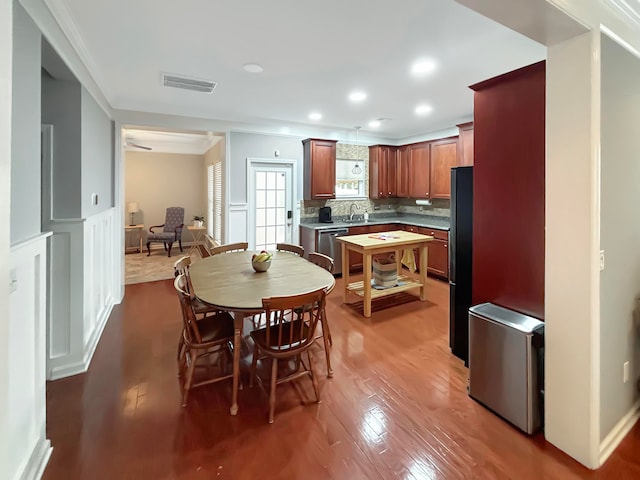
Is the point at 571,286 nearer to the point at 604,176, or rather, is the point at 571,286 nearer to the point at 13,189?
the point at 604,176

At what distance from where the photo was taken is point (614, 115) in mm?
1737

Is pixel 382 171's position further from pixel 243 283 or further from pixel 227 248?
pixel 243 283

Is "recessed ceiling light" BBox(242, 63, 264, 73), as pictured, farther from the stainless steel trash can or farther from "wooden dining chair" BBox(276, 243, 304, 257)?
the stainless steel trash can

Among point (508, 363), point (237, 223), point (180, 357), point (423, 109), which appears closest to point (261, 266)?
point (180, 357)

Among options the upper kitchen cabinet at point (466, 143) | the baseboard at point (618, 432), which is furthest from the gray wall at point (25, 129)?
the upper kitchen cabinet at point (466, 143)

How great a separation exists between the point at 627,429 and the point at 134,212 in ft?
29.5

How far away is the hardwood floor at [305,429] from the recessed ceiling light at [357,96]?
2.90m

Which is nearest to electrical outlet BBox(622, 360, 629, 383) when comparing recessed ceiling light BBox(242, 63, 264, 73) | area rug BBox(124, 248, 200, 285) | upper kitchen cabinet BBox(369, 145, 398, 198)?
recessed ceiling light BBox(242, 63, 264, 73)

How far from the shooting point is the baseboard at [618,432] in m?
1.75

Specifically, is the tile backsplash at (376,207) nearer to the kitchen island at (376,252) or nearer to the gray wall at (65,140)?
the kitchen island at (376,252)

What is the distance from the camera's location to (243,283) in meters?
2.51

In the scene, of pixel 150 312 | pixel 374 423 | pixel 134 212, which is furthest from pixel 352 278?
pixel 134 212

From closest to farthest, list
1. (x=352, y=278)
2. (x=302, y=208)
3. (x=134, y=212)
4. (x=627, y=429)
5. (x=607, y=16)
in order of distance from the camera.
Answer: (x=607, y=16) < (x=627, y=429) < (x=352, y=278) < (x=302, y=208) < (x=134, y=212)

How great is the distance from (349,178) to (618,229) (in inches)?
191
